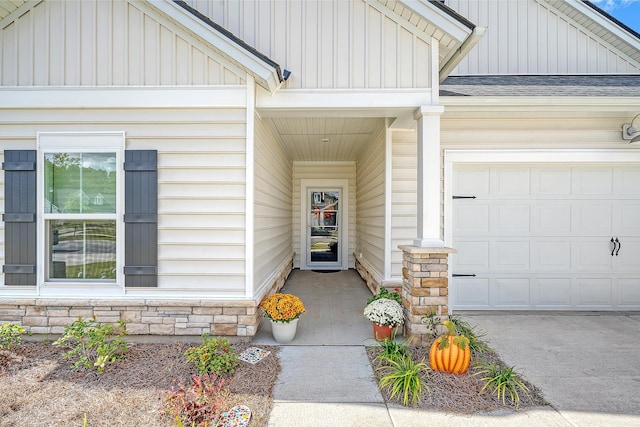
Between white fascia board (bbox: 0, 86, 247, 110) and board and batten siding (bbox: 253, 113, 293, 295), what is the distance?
656 millimetres

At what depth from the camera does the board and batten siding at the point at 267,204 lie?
157 inches

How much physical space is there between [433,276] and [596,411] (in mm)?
1549

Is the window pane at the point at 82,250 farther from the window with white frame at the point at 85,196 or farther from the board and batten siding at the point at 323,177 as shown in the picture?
the board and batten siding at the point at 323,177

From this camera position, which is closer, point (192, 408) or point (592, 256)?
point (192, 408)

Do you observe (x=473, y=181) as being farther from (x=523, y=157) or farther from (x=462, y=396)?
(x=462, y=396)

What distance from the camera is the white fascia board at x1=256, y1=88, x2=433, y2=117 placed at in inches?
144

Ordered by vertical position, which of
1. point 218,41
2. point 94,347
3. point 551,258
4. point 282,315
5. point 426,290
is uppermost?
point 218,41

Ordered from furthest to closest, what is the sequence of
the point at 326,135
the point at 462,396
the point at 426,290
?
the point at 326,135 < the point at 426,290 < the point at 462,396

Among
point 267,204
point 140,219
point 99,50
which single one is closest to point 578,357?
point 267,204

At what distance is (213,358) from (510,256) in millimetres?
4110

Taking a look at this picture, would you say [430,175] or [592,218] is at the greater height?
[430,175]

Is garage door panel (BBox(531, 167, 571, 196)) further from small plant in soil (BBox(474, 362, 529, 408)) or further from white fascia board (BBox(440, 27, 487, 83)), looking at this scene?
small plant in soil (BBox(474, 362, 529, 408))

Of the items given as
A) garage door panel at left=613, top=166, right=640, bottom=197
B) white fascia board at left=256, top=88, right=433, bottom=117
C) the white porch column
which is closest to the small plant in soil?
the white porch column

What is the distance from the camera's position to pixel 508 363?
3223 millimetres
